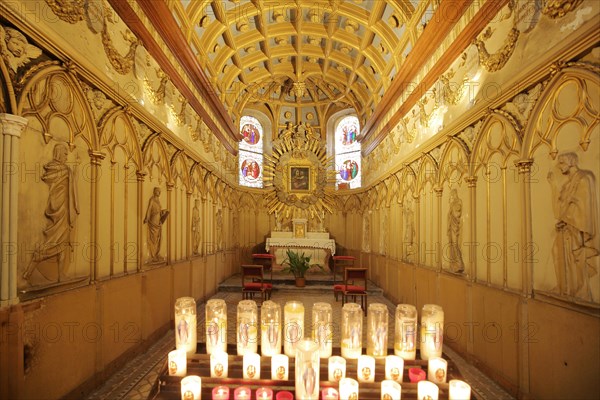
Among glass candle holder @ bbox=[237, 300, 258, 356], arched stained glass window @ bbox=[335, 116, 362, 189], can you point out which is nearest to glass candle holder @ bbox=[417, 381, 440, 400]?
glass candle holder @ bbox=[237, 300, 258, 356]

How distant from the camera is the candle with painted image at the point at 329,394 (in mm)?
2748

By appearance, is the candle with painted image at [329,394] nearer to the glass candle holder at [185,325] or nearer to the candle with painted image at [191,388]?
the candle with painted image at [191,388]

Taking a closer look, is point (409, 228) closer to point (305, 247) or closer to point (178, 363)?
point (305, 247)

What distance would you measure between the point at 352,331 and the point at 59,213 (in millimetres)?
3385

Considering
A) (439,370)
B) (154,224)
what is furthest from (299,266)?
(439,370)

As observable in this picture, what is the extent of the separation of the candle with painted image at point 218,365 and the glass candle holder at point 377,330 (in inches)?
53.9

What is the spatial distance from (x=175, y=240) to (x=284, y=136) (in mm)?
9445

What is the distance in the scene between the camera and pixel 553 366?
384 cm

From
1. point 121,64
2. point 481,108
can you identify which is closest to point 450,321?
point 481,108

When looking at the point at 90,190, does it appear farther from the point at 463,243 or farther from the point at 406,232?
the point at 406,232

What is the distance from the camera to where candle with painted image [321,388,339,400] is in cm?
275

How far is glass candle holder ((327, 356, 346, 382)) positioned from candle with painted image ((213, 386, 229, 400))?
872mm

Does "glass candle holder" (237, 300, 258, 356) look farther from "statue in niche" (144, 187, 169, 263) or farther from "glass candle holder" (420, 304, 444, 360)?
"statue in niche" (144, 187, 169, 263)

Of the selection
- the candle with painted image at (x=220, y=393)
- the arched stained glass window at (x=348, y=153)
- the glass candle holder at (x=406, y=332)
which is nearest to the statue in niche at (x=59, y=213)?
the candle with painted image at (x=220, y=393)
